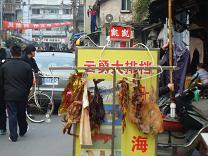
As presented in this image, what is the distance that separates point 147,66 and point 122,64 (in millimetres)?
306

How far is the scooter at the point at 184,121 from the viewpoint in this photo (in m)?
6.86

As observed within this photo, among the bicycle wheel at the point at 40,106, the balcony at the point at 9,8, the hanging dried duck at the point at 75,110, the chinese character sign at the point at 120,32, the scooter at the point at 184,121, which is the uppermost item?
the balcony at the point at 9,8

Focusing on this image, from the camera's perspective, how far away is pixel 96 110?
5.85m

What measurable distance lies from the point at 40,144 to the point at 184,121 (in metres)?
3.30

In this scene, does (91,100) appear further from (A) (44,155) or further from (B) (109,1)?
(B) (109,1)

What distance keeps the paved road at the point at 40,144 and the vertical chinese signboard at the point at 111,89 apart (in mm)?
2532

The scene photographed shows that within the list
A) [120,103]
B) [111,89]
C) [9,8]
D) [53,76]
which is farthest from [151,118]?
[9,8]

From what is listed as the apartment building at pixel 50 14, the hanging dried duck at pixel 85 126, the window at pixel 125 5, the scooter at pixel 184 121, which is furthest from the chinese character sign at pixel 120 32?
the apartment building at pixel 50 14

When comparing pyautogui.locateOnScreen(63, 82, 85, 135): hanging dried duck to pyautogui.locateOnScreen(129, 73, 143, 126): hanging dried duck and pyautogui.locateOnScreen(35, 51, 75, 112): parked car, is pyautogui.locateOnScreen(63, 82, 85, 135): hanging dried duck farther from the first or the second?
pyautogui.locateOnScreen(35, 51, 75, 112): parked car

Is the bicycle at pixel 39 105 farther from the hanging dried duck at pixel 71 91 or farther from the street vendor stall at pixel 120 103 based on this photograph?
the street vendor stall at pixel 120 103

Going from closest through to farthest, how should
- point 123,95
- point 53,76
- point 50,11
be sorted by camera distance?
point 123,95 → point 53,76 → point 50,11

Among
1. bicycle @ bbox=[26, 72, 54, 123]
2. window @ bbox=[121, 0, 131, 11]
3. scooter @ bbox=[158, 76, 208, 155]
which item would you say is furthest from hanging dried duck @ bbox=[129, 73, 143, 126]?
window @ bbox=[121, 0, 131, 11]

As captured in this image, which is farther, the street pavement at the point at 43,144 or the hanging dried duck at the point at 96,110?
the street pavement at the point at 43,144

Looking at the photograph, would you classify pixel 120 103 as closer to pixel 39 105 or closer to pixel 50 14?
pixel 39 105
